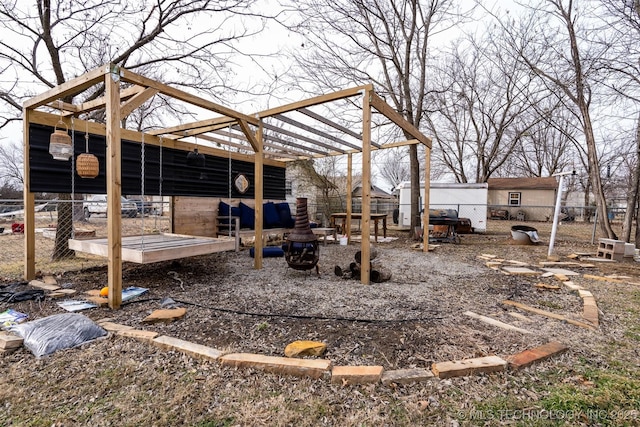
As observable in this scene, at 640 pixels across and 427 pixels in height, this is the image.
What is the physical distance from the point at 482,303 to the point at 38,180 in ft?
19.1

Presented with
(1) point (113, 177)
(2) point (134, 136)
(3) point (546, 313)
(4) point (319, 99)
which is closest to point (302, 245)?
(4) point (319, 99)

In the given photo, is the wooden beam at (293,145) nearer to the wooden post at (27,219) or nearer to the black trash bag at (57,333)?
the wooden post at (27,219)

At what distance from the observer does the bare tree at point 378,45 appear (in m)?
9.10

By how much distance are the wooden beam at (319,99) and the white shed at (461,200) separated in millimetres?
9161

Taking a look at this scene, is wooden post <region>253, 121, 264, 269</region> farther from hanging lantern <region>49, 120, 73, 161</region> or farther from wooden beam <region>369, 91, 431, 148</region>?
hanging lantern <region>49, 120, 73, 161</region>

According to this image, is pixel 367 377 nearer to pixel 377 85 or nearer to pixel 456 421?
pixel 456 421

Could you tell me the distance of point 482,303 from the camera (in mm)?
3344

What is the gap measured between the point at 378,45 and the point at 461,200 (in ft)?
21.6

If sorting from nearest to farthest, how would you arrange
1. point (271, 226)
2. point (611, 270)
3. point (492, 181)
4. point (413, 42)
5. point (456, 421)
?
point (456, 421)
point (611, 270)
point (271, 226)
point (413, 42)
point (492, 181)

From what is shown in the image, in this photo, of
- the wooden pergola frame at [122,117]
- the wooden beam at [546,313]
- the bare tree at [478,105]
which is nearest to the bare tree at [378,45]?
the bare tree at [478,105]

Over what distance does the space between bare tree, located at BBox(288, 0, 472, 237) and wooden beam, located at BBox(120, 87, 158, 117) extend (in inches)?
256

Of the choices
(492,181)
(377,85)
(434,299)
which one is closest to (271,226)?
(434,299)

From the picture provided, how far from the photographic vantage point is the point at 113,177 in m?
3.01

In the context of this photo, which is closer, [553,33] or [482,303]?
[482,303]
